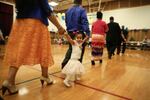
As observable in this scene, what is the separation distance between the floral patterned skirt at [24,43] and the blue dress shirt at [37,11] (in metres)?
0.05

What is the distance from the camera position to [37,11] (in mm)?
1774

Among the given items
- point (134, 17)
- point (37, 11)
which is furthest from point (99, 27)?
point (134, 17)

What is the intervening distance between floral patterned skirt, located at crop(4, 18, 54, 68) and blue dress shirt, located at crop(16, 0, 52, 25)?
0.16 ft

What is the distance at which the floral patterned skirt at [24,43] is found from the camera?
1.71m

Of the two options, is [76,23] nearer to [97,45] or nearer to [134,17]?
[97,45]

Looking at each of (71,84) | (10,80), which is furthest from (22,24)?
(71,84)

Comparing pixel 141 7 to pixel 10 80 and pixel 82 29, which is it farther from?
pixel 10 80

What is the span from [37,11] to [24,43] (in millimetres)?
397

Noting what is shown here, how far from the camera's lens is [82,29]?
2584mm

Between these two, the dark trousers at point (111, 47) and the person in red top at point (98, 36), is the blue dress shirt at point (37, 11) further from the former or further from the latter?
the dark trousers at point (111, 47)

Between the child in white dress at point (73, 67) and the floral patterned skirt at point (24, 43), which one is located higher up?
the floral patterned skirt at point (24, 43)

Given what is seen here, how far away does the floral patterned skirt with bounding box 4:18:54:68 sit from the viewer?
1.71 meters

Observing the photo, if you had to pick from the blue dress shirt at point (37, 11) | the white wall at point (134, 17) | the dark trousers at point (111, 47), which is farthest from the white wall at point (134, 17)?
the blue dress shirt at point (37, 11)

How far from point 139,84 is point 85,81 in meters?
0.79
